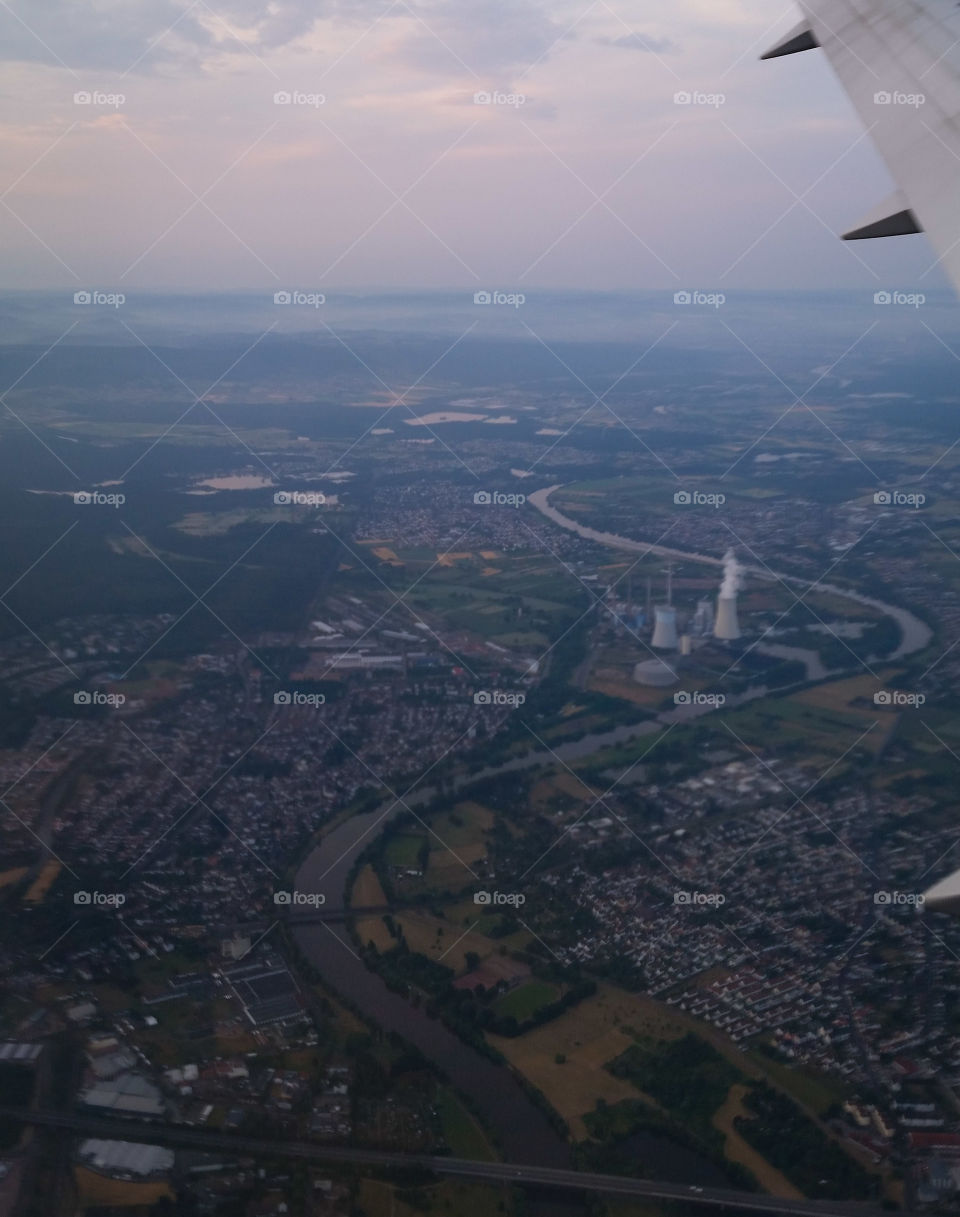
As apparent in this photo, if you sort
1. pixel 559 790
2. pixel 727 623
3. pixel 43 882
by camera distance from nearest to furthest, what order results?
pixel 43 882
pixel 559 790
pixel 727 623

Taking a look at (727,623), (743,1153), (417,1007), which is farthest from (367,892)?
(727,623)

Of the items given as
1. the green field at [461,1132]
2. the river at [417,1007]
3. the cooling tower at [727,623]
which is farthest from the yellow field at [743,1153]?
the cooling tower at [727,623]

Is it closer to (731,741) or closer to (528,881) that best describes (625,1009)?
(528,881)

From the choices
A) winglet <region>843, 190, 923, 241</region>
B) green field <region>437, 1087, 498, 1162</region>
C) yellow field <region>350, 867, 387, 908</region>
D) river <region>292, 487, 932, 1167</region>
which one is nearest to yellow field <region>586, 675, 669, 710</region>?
river <region>292, 487, 932, 1167</region>

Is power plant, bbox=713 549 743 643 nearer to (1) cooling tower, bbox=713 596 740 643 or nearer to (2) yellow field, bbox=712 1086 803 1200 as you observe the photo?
(1) cooling tower, bbox=713 596 740 643

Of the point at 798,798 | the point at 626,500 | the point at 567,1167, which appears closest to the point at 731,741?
the point at 798,798

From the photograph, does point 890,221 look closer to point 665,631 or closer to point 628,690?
point 628,690

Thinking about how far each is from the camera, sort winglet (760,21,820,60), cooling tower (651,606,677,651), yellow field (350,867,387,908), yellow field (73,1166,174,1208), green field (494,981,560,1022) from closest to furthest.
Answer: winglet (760,21,820,60) → yellow field (73,1166,174,1208) → green field (494,981,560,1022) → yellow field (350,867,387,908) → cooling tower (651,606,677,651)
